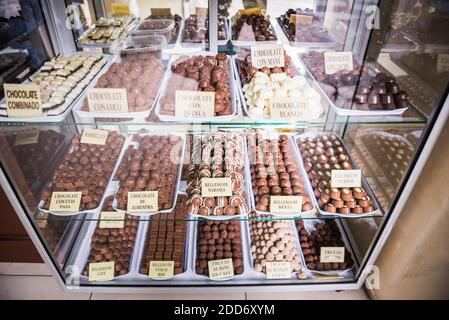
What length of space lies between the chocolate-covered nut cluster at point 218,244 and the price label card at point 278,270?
0.16m

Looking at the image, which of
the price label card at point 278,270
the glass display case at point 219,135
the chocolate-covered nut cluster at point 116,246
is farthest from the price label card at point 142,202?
the price label card at point 278,270

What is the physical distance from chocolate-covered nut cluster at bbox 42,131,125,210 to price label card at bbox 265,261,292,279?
101 cm

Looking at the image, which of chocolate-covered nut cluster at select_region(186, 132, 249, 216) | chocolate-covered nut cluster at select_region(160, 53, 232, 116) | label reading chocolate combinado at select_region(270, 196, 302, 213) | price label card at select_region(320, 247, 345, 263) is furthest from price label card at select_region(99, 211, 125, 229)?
price label card at select_region(320, 247, 345, 263)

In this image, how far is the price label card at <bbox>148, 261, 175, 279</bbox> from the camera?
1818 millimetres

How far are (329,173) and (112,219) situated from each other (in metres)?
1.22

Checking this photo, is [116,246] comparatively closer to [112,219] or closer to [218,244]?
[112,219]

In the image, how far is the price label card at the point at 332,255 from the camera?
6.16 feet

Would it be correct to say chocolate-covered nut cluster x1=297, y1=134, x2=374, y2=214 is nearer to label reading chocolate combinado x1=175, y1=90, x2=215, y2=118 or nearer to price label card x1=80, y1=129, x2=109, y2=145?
label reading chocolate combinado x1=175, y1=90, x2=215, y2=118

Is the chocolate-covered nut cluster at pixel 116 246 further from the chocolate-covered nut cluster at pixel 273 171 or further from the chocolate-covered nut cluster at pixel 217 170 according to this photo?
the chocolate-covered nut cluster at pixel 273 171

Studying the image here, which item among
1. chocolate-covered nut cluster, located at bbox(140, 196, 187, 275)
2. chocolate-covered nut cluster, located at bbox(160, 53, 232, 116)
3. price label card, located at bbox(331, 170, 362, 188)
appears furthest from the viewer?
chocolate-covered nut cluster, located at bbox(140, 196, 187, 275)

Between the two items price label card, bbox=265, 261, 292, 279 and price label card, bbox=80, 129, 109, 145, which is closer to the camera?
price label card, bbox=80, 129, 109, 145
